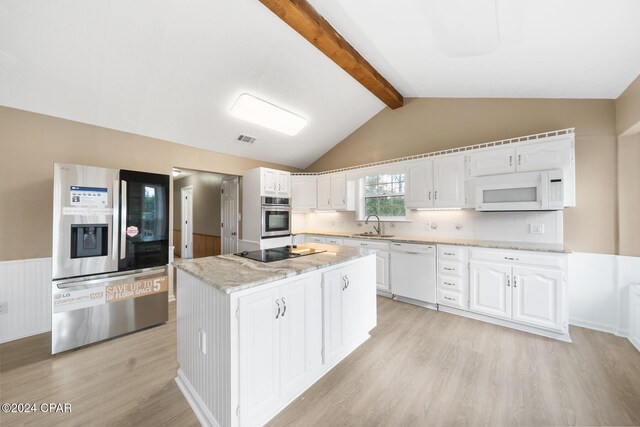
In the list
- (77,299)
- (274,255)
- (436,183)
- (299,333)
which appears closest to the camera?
(299,333)

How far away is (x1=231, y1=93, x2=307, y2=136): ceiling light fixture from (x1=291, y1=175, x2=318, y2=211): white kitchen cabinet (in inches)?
47.0

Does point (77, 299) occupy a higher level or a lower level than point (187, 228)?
lower

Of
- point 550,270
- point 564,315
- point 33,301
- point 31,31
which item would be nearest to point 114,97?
point 31,31

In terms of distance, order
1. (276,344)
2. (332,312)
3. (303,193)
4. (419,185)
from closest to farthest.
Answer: (276,344) < (332,312) < (419,185) < (303,193)

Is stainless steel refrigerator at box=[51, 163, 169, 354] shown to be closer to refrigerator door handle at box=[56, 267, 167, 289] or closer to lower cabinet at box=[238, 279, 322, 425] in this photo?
refrigerator door handle at box=[56, 267, 167, 289]

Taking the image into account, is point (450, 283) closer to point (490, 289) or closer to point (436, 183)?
point (490, 289)

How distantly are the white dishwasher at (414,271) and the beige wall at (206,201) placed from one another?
4.03 m

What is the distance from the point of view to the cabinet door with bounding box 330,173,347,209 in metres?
4.60

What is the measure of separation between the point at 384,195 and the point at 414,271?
1424 mm

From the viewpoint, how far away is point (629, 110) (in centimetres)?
236

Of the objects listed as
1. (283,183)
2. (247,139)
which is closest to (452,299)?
(283,183)

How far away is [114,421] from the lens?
152 centimetres

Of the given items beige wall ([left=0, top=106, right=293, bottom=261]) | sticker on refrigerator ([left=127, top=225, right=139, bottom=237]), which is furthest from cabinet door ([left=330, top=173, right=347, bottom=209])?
beige wall ([left=0, top=106, right=293, bottom=261])

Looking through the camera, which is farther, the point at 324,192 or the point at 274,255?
the point at 324,192
